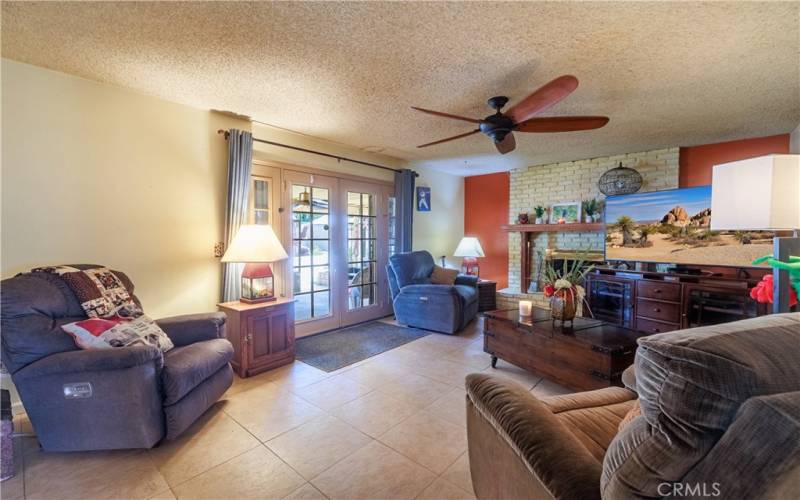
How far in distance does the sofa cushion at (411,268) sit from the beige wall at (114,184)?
2143mm

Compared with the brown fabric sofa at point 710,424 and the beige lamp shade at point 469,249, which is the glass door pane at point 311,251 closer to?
the beige lamp shade at point 469,249

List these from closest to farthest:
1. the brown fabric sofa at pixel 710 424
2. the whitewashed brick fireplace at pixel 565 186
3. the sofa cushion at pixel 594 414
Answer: the brown fabric sofa at pixel 710 424 → the sofa cushion at pixel 594 414 → the whitewashed brick fireplace at pixel 565 186

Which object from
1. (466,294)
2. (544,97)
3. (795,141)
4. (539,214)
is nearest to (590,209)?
(539,214)

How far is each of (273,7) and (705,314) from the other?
479 centimetres

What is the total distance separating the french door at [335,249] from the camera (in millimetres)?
3918

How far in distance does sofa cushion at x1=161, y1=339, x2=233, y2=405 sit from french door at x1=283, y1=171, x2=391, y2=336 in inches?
61.8

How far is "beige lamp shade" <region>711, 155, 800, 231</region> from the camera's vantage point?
1383 millimetres

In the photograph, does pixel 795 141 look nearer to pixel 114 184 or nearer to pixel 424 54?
pixel 424 54

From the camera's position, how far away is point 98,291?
7.16 ft

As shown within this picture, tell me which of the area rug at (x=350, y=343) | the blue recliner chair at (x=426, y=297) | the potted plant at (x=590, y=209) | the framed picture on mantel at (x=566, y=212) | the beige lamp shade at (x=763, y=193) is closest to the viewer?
the beige lamp shade at (x=763, y=193)

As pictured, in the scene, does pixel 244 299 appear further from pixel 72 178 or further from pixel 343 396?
pixel 72 178

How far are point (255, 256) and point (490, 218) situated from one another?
4.41 metres

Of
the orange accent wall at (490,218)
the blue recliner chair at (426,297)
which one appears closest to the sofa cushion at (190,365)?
the blue recliner chair at (426,297)

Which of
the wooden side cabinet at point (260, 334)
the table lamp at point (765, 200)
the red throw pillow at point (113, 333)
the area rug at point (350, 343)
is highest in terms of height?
the table lamp at point (765, 200)
